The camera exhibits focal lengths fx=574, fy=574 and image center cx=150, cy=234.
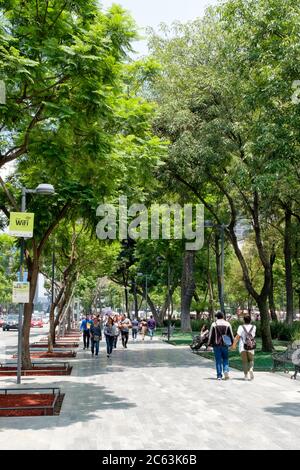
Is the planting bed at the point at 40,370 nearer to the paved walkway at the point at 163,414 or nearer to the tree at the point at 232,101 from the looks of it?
the paved walkway at the point at 163,414

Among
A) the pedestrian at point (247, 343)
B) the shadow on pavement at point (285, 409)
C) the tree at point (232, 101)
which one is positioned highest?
the tree at point (232, 101)

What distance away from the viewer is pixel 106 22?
37.3 feet

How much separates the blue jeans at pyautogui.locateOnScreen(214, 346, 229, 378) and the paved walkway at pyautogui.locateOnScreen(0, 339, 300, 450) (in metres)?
0.39

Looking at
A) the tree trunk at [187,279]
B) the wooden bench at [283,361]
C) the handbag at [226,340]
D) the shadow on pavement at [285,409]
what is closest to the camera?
the shadow on pavement at [285,409]

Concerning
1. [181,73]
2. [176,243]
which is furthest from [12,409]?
[176,243]

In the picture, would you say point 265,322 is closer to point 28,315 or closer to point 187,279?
point 28,315

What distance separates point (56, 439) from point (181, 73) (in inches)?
692

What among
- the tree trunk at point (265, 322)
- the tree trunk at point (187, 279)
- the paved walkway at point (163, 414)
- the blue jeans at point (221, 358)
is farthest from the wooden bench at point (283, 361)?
the tree trunk at point (187, 279)

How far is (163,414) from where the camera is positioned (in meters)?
10.3

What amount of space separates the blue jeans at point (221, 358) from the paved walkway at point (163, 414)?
1.29 feet

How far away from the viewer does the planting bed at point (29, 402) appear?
33.8 ft

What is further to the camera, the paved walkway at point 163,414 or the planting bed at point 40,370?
the planting bed at point 40,370

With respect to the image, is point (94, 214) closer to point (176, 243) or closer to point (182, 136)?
point (182, 136)

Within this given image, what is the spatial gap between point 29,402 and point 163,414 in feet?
9.56
